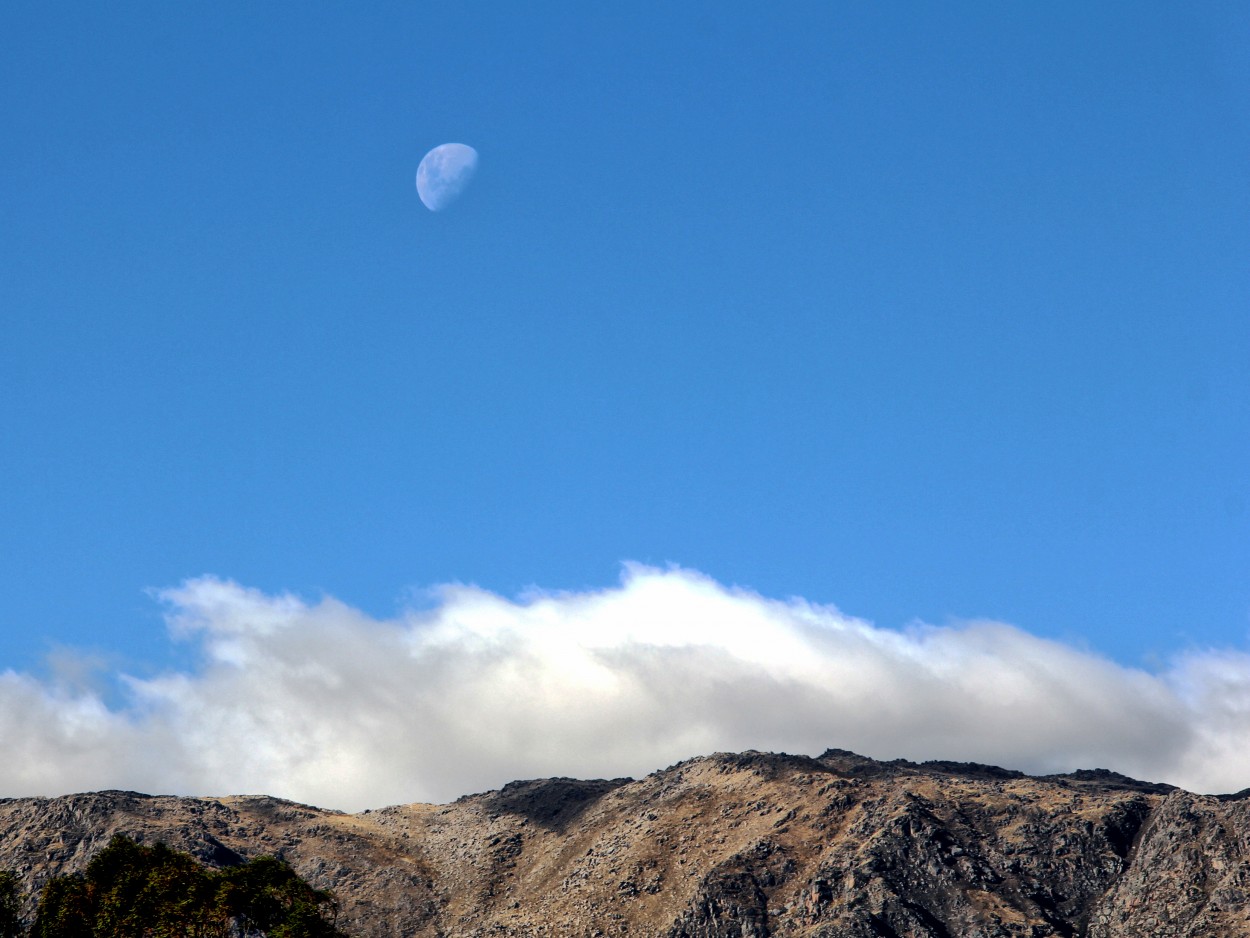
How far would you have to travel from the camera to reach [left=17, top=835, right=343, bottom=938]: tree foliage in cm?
9162

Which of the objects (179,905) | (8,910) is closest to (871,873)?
(179,905)

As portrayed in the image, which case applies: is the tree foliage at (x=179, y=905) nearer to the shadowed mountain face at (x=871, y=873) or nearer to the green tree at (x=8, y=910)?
the green tree at (x=8, y=910)

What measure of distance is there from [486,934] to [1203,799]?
3801 inches

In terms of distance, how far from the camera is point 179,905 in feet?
299

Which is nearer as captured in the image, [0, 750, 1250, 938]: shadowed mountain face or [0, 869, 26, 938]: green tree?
[0, 869, 26, 938]: green tree

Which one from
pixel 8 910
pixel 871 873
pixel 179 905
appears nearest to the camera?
pixel 179 905

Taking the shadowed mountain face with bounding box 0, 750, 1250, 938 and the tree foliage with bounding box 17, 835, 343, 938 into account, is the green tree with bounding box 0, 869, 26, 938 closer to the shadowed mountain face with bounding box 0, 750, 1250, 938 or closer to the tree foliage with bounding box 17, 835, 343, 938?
the tree foliage with bounding box 17, 835, 343, 938

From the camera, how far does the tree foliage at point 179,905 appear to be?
3607 inches

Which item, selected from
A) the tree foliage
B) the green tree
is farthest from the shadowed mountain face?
the green tree

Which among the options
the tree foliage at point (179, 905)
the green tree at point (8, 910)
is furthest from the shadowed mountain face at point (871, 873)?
the green tree at point (8, 910)

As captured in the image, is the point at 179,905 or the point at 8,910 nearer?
the point at 179,905

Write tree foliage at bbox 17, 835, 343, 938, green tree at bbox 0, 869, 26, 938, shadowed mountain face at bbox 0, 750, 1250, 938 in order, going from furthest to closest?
shadowed mountain face at bbox 0, 750, 1250, 938
green tree at bbox 0, 869, 26, 938
tree foliage at bbox 17, 835, 343, 938

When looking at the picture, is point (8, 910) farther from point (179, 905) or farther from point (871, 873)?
point (871, 873)

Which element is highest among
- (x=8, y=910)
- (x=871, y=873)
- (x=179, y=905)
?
(x=871, y=873)
